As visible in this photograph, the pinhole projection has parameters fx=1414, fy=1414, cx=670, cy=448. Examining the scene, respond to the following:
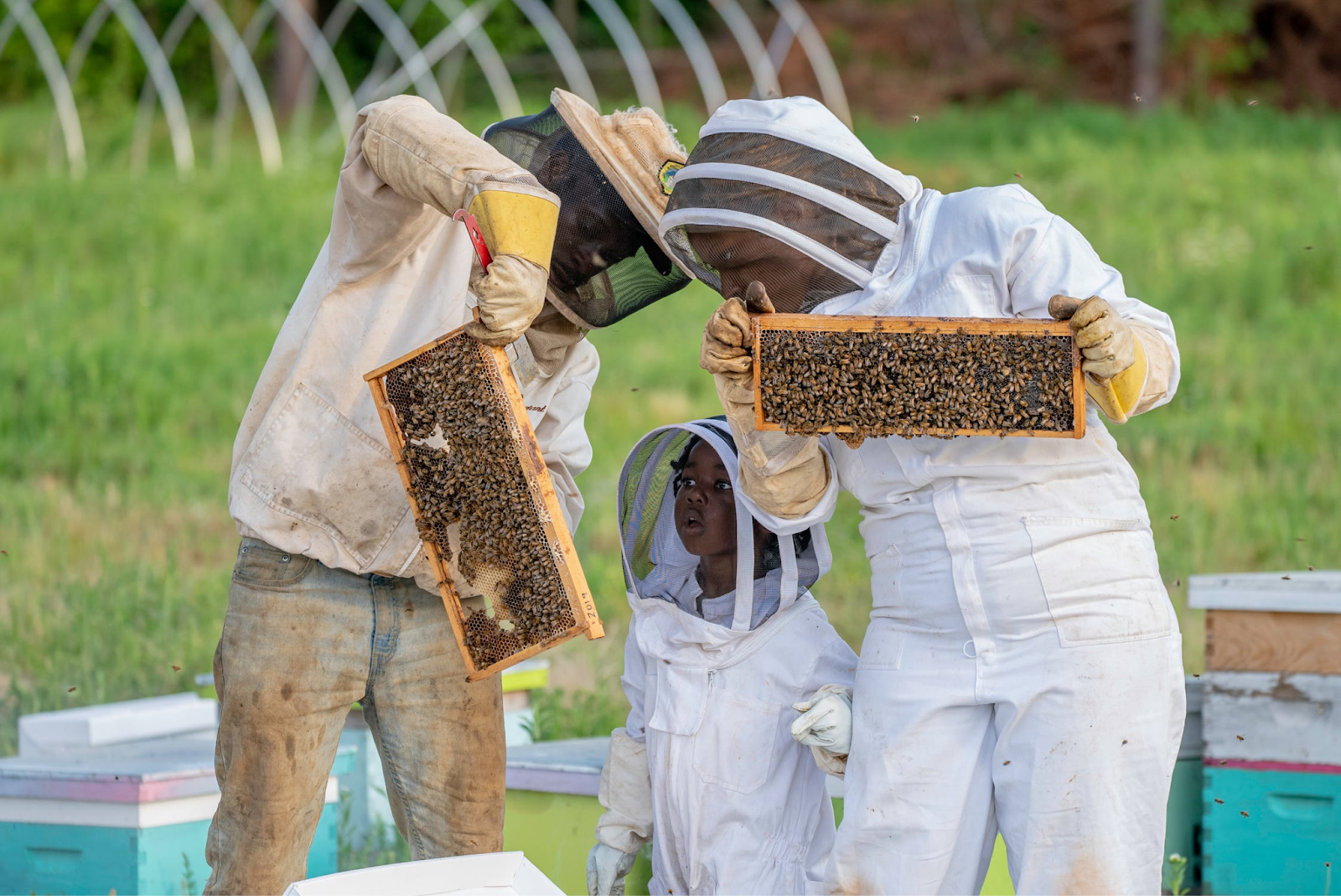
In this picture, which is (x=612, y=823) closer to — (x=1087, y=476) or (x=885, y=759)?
(x=885, y=759)

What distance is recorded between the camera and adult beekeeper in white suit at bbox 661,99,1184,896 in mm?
2668

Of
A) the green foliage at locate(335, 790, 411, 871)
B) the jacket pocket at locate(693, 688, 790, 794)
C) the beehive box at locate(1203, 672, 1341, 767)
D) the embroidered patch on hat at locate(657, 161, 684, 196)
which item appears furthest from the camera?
the green foliage at locate(335, 790, 411, 871)

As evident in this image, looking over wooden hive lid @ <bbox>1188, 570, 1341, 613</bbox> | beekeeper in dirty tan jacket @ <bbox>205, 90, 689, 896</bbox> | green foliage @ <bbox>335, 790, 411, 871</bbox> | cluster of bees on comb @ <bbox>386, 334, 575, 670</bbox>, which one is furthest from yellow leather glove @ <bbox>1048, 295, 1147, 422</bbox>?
green foliage @ <bbox>335, 790, 411, 871</bbox>

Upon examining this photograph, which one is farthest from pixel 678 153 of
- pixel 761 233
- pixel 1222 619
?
pixel 1222 619

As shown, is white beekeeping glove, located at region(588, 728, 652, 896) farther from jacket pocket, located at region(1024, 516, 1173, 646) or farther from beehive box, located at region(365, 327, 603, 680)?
jacket pocket, located at region(1024, 516, 1173, 646)

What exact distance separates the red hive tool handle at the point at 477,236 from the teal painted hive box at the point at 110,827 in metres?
1.86

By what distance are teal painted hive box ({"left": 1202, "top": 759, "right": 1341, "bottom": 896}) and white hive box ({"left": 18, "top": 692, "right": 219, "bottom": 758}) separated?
10.5 ft

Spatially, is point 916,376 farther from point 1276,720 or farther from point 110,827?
point 110,827

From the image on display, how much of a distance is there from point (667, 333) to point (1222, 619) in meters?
8.82

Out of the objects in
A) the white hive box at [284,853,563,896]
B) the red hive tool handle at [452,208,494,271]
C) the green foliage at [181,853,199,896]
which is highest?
the red hive tool handle at [452,208,494,271]

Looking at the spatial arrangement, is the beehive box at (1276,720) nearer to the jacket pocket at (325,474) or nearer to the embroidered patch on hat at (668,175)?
the embroidered patch on hat at (668,175)

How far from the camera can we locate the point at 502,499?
2928mm

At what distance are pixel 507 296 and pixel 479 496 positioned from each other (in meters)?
0.48

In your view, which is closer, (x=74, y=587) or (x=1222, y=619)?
(x=1222, y=619)
